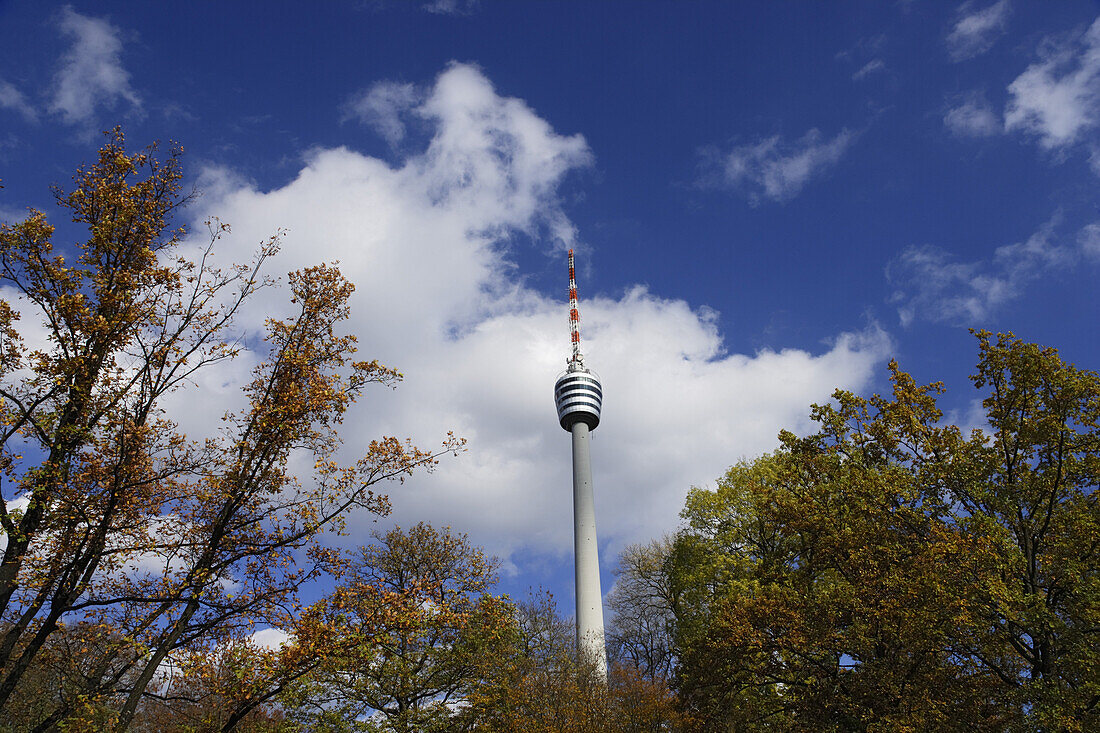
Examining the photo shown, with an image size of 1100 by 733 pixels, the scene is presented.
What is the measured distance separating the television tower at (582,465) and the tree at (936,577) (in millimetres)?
30985

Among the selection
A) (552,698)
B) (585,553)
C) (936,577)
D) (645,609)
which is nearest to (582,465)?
(585,553)

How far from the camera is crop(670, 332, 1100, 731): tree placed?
1293 cm

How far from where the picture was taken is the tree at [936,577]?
1293 cm

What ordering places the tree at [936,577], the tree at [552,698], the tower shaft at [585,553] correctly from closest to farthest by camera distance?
1. the tree at [936,577]
2. the tree at [552,698]
3. the tower shaft at [585,553]

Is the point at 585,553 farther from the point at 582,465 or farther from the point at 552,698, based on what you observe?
Result: the point at 552,698

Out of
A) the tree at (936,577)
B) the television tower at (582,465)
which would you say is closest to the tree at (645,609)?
the television tower at (582,465)

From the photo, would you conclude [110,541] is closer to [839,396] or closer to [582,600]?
[839,396]

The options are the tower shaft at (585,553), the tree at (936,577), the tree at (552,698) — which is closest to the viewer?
the tree at (936,577)

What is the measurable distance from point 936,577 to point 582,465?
58.9m

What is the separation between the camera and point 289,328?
10.7 meters

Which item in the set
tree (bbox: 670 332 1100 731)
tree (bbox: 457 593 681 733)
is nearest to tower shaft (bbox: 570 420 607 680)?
tree (bbox: 457 593 681 733)

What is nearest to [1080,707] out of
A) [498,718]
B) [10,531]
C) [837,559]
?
[837,559]

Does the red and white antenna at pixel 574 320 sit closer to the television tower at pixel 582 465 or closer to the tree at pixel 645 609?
the television tower at pixel 582 465

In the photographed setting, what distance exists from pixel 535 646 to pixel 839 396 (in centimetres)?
1606
